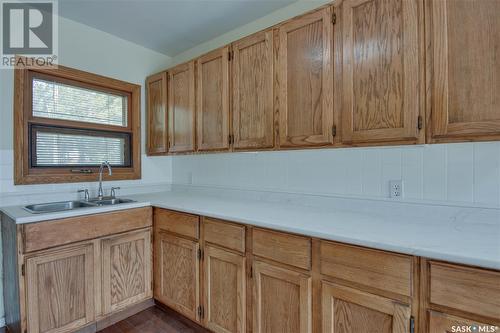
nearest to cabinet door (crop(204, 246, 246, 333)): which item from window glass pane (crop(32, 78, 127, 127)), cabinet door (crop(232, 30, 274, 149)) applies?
cabinet door (crop(232, 30, 274, 149))

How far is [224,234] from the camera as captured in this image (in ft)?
5.63

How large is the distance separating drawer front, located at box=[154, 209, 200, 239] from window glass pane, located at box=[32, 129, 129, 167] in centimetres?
88

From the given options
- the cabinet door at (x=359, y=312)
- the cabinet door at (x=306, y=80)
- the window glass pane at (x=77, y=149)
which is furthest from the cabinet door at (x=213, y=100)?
the cabinet door at (x=359, y=312)

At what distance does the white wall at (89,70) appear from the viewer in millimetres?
1989

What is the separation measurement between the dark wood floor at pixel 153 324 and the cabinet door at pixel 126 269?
130 mm

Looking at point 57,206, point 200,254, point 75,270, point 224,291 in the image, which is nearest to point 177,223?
point 200,254

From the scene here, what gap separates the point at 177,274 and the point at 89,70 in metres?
2.02

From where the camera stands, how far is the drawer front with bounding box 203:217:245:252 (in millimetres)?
1633

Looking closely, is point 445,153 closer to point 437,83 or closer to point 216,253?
point 437,83

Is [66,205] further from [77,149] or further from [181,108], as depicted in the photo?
[181,108]

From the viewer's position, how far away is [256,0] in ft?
6.68

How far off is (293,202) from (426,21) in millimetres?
1364

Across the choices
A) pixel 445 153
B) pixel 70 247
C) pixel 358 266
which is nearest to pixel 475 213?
pixel 445 153

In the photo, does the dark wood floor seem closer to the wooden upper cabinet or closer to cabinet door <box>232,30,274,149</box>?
cabinet door <box>232,30,274,149</box>
